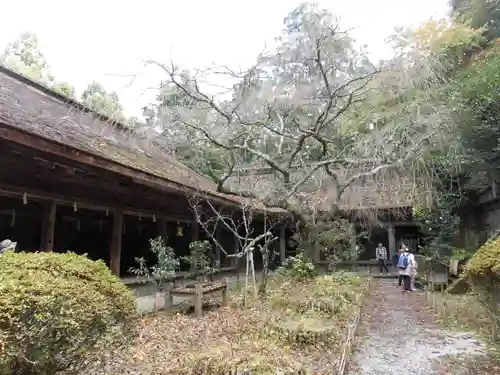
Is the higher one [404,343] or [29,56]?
[29,56]

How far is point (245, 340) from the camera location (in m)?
5.17

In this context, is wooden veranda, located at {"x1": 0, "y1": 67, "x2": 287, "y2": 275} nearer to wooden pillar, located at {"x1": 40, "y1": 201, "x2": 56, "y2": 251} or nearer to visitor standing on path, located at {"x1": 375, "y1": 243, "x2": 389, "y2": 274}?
wooden pillar, located at {"x1": 40, "y1": 201, "x2": 56, "y2": 251}

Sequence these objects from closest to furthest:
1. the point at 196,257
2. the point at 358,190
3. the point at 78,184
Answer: the point at 78,184
the point at 196,257
the point at 358,190

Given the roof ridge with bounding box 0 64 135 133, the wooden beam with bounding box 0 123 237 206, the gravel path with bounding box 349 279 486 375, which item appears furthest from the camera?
the roof ridge with bounding box 0 64 135 133

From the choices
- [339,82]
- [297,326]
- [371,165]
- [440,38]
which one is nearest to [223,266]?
[371,165]

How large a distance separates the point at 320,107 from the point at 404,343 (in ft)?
25.9

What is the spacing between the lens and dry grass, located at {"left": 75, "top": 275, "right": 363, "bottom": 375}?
13.2 ft

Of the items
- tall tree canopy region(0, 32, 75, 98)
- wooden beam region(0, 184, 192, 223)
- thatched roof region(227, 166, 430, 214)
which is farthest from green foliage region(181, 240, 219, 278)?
tall tree canopy region(0, 32, 75, 98)

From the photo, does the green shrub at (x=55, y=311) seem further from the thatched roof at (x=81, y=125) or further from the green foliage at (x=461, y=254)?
the green foliage at (x=461, y=254)

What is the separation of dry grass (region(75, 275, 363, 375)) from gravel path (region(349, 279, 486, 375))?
38 centimetres

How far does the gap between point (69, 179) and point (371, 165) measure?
319 inches

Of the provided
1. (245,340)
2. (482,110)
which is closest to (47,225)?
(245,340)

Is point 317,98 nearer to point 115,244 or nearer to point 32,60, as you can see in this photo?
point 115,244

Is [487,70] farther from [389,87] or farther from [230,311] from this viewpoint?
[230,311]
